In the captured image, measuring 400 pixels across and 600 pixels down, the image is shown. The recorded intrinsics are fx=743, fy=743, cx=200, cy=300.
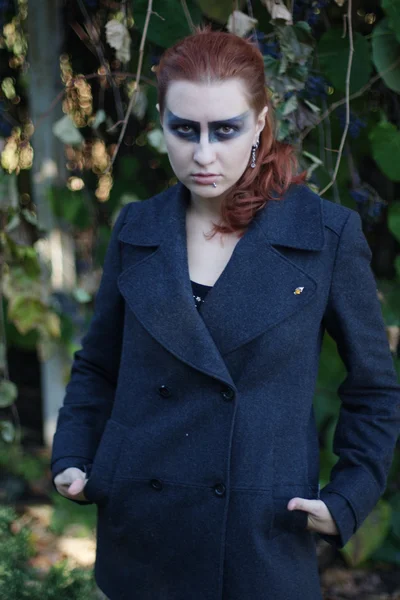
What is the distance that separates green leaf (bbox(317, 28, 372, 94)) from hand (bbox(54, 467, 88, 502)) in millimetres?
1151

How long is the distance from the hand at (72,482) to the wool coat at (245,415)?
0.04m

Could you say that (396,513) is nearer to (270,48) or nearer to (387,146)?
(387,146)

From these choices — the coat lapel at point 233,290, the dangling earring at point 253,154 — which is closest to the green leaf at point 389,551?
the coat lapel at point 233,290

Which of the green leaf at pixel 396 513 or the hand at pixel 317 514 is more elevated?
the hand at pixel 317 514

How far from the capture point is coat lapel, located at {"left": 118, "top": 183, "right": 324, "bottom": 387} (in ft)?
4.38

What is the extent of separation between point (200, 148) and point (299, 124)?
21.4 inches

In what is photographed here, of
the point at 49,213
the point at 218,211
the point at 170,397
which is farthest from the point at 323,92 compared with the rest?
the point at 49,213

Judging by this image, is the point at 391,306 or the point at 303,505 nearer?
the point at 303,505

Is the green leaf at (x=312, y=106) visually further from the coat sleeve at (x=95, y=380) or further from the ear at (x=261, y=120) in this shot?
the coat sleeve at (x=95, y=380)

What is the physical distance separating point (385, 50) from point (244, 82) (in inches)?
26.1

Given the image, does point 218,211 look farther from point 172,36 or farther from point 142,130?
point 142,130

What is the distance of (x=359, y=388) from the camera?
1409 millimetres

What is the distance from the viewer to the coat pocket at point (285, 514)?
1.33 metres

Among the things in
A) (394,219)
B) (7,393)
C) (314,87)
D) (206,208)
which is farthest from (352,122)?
(7,393)
